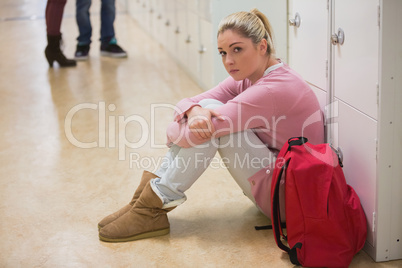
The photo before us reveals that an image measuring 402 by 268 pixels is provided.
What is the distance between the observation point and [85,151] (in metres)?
2.89

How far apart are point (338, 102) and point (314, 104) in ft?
0.25

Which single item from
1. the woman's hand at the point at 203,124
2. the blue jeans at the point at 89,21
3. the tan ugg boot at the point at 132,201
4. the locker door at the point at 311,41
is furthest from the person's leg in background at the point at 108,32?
the woman's hand at the point at 203,124

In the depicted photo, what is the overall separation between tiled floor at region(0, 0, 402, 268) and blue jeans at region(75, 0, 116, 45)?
7.2 inches

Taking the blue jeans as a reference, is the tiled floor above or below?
below

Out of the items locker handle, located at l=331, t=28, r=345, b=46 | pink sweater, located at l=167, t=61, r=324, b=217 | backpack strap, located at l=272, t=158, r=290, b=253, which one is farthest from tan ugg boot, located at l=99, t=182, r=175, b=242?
locker handle, located at l=331, t=28, r=345, b=46

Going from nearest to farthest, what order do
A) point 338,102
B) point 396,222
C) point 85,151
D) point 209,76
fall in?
1. point 396,222
2. point 338,102
3. point 85,151
4. point 209,76

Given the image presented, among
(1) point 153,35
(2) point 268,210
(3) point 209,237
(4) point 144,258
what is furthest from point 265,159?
(1) point 153,35

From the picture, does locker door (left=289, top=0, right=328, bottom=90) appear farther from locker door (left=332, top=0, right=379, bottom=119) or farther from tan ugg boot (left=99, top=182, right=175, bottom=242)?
tan ugg boot (left=99, top=182, right=175, bottom=242)

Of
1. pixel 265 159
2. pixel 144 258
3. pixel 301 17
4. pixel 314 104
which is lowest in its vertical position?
pixel 144 258

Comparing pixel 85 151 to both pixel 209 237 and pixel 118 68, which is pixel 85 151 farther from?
pixel 118 68

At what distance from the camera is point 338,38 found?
5.91 feet

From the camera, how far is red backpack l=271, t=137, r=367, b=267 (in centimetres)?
172

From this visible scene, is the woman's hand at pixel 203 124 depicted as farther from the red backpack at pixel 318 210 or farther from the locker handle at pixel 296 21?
the locker handle at pixel 296 21

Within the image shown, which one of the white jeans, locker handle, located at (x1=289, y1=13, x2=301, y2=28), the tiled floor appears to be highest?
locker handle, located at (x1=289, y1=13, x2=301, y2=28)
